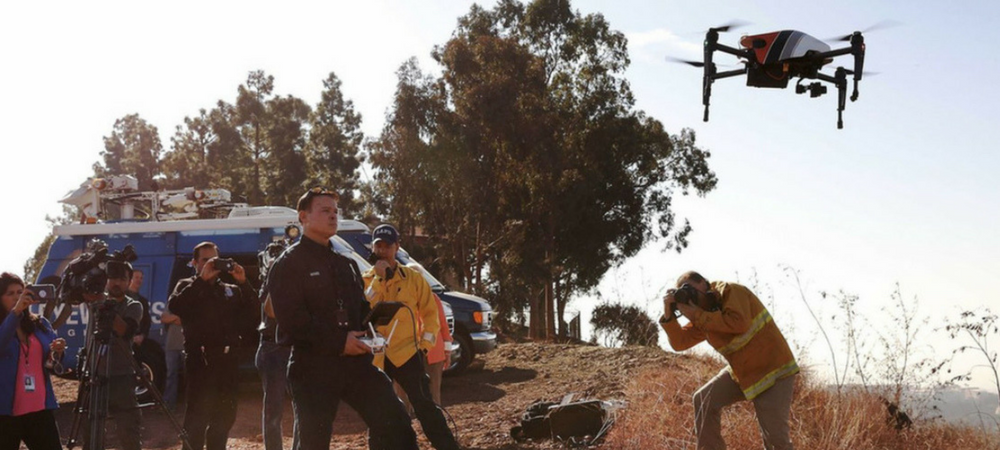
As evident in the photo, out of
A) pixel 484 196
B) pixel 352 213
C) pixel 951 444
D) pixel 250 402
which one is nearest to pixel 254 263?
pixel 250 402

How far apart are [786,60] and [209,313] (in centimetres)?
1325

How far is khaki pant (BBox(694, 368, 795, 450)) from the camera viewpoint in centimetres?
676

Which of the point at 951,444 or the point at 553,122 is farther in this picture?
the point at 553,122

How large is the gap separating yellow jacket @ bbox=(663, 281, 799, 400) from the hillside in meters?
1.23

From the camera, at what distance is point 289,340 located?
5.16 metres

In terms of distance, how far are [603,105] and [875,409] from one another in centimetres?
2610

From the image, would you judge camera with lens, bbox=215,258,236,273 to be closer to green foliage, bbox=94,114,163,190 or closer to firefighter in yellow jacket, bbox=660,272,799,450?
firefighter in yellow jacket, bbox=660,272,799,450

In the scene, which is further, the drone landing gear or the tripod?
the drone landing gear

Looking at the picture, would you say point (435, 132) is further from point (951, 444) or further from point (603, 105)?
point (951, 444)

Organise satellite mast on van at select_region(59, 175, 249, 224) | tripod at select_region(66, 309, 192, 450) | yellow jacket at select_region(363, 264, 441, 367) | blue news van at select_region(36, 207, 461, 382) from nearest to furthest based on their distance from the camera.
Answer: tripod at select_region(66, 309, 192, 450) → yellow jacket at select_region(363, 264, 441, 367) → blue news van at select_region(36, 207, 461, 382) → satellite mast on van at select_region(59, 175, 249, 224)

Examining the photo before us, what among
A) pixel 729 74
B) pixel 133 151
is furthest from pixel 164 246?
pixel 133 151

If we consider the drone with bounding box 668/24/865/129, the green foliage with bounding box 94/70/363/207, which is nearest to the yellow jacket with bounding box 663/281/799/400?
the drone with bounding box 668/24/865/129

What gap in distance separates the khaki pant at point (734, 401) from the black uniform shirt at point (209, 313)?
3308mm

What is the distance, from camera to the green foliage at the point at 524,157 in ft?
106
